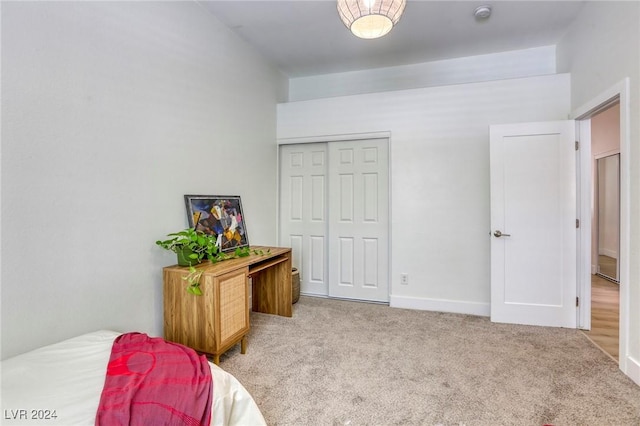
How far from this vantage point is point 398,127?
339 cm

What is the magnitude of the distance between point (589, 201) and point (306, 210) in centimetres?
285

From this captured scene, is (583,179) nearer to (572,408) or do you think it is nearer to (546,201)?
(546,201)

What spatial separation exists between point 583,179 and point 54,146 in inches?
156

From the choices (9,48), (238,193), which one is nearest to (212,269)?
(238,193)

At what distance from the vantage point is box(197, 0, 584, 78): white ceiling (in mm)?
2646

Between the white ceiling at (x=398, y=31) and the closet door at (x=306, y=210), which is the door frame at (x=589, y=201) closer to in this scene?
the white ceiling at (x=398, y=31)

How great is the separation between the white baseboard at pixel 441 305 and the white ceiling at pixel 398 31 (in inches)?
109

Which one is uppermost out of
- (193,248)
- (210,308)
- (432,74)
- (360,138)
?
(432,74)

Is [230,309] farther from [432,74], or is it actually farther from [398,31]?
[432,74]

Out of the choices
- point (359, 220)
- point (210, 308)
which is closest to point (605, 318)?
point (359, 220)

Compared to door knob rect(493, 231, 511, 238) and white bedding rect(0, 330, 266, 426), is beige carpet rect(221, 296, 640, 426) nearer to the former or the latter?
white bedding rect(0, 330, 266, 426)

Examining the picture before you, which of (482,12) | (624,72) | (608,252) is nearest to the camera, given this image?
(624,72)

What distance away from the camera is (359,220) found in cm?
361

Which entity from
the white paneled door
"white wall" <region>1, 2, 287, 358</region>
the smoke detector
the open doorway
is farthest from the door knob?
"white wall" <region>1, 2, 287, 358</region>
